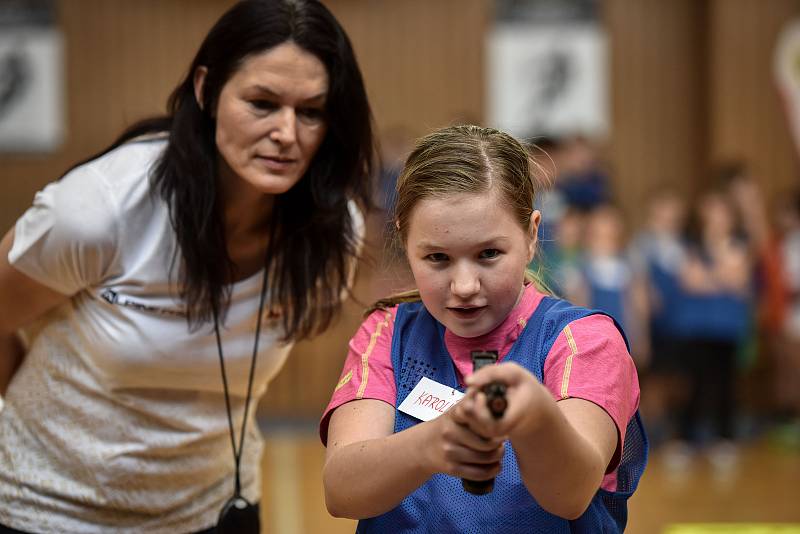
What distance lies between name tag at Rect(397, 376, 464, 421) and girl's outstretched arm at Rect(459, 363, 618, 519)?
186 millimetres

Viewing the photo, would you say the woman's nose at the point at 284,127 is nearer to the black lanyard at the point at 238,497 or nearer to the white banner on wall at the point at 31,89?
the black lanyard at the point at 238,497

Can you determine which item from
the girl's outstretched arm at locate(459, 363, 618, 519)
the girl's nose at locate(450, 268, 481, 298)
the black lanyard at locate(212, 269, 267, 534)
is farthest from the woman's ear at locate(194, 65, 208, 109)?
the girl's outstretched arm at locate(459, 363, 618, 519)

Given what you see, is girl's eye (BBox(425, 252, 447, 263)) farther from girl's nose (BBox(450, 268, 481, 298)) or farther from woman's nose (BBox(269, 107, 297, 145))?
woman's nose (BBox(269, 107, 297, 145))

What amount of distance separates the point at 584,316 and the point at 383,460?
375mm

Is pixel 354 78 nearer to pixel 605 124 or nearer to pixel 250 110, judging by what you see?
pixel 250 110

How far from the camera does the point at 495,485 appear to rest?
54.7 inches

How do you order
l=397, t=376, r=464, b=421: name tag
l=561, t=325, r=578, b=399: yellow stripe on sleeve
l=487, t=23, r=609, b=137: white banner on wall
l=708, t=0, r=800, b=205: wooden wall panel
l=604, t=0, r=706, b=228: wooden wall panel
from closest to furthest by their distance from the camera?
l=561, t=325, r=578, b=399: yellow stripe on sleeve → l=397, t=376, r=464, b=421: name tag → l=708, t=0, r=800, b=205: wooden wall panel → l=487, t=23, r=609, b=137: white banner on wall → l=604, t=0, r=706, b=228: wooden wall panel

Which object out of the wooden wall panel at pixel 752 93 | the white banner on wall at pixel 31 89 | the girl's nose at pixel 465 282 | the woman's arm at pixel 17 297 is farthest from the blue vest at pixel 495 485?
the white banner on wall at pixel 31 89

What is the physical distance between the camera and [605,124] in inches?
322

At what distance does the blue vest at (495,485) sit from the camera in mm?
1377

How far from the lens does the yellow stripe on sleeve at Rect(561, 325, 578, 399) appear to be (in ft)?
4.40

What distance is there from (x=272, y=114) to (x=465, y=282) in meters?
0.68

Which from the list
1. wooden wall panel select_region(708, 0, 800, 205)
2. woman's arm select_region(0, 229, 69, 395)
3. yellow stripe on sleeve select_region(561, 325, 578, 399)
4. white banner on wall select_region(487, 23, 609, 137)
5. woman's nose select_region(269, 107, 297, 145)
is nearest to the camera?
yellow stripe on sleeve select_region(561, 325, 578, 399)

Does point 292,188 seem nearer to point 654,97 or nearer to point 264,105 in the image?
point 264,105
